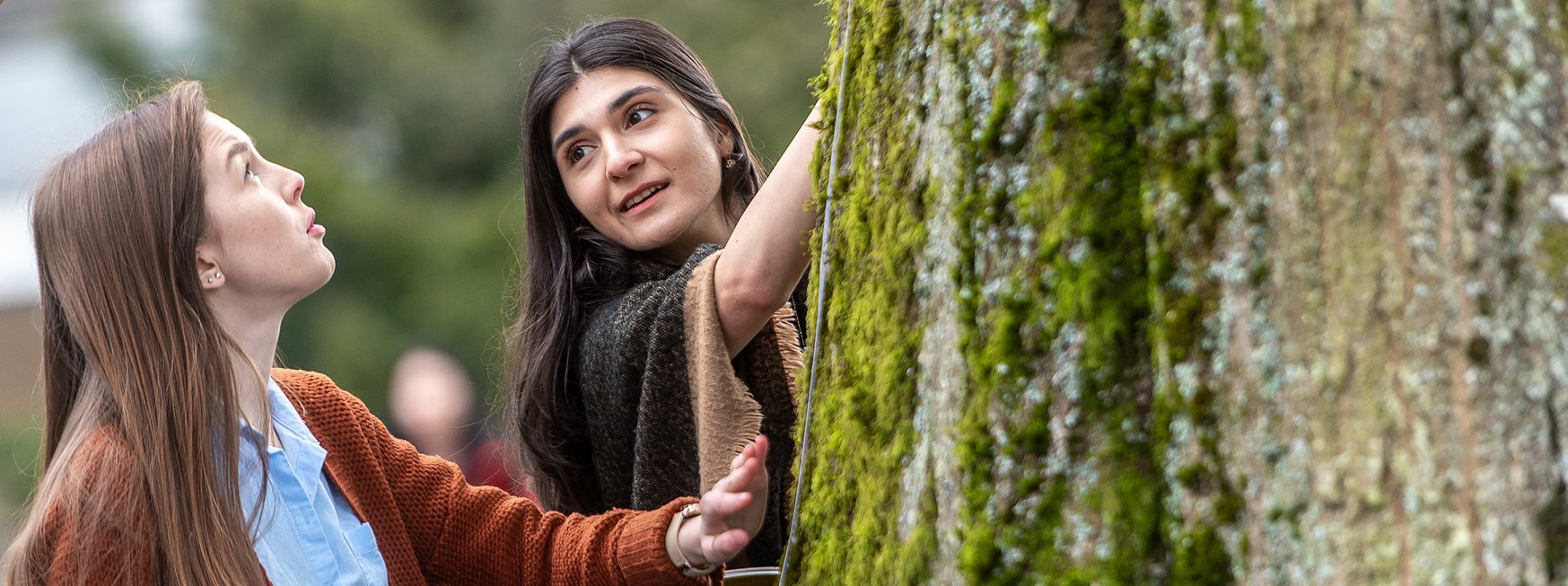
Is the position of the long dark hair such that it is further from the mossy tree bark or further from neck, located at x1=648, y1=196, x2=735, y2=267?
the mossy tree bark

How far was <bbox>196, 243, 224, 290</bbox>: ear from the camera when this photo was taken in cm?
152

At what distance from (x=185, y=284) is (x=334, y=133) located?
7.79 m

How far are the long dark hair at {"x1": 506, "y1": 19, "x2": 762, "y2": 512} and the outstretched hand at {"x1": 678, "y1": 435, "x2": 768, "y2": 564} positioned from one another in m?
0.55

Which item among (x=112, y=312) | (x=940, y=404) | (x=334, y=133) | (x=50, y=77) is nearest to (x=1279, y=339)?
(x=940, y=404)

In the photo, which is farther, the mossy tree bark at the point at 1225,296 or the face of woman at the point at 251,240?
the face of woman at the point at 251,240

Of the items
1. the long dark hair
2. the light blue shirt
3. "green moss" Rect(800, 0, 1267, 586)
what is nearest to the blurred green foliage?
the long dark hair

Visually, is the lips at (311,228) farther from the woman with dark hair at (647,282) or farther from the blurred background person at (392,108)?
the blurred background person at (392,108)

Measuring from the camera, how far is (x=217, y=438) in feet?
4.78

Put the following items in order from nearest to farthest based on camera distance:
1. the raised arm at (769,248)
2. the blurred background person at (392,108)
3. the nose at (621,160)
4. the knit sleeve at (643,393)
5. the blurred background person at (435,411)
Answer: the raised arm at (769,248)
the knit sleeve at (643,393)
the nose at (621,160)
the blurred background person at (435,411)
the blurred background person at (392,108)

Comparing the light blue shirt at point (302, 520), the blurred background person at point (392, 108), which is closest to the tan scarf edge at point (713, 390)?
the light blue shirt at point (302, 520)

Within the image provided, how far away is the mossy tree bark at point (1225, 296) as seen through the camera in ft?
2.43

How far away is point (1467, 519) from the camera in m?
0.74

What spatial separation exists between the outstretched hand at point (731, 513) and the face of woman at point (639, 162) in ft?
2.00

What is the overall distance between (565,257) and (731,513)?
80 centimetres
